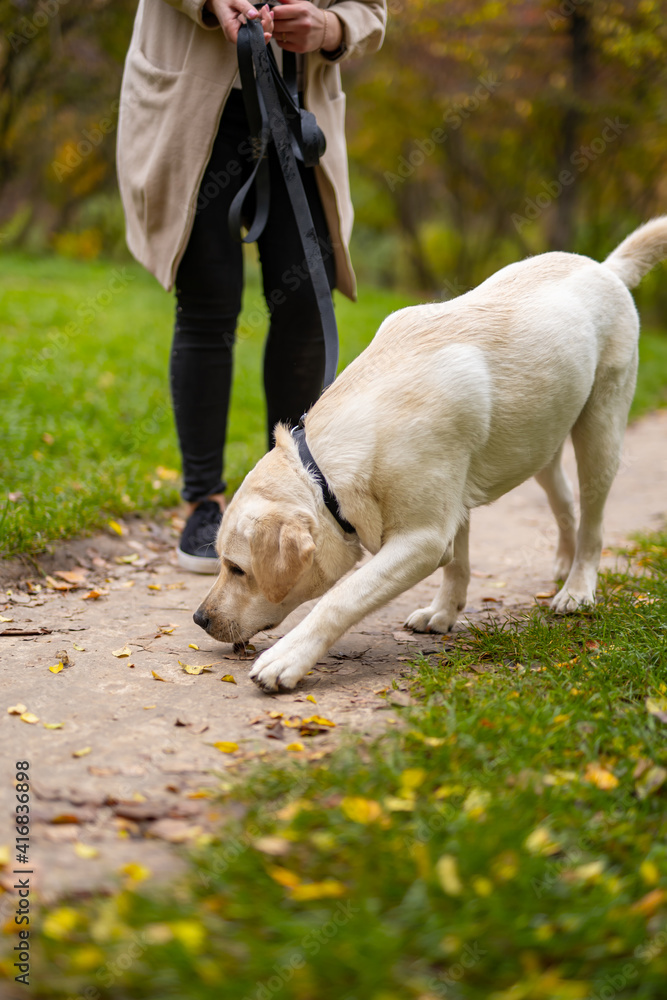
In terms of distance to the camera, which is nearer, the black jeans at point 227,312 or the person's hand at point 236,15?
the person's hand at point 236,15

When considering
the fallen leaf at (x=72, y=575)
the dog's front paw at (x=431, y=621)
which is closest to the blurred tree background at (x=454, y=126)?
the dog's front paw at (x=431, y=621)

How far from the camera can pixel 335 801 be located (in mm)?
1889

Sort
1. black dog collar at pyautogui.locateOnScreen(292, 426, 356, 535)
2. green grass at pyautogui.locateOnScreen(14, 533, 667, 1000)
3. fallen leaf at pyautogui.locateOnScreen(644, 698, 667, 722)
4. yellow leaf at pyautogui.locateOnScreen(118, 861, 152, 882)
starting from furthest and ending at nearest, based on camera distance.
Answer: black dog collar at pyautogui.locateOnScreen(292, 426, 356, 535) → fallen leaf at pyautogui.locateOnScreen(644, 698, 667, 722) → yellow leaf at pyautogui.locateOnScreen(118, 861, 152, 882) → green grass at pyautogui.locateOnScreen(14, 533, 667, 1000)

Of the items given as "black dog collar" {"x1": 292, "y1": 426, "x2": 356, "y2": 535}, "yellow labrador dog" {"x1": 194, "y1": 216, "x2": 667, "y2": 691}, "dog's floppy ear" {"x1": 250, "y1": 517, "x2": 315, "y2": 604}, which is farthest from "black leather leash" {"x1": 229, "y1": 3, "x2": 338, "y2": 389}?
"dog's floppy ear" {"x1": 250, "y1": 517, "x2": 315, "y2": 604}

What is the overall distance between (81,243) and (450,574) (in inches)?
718

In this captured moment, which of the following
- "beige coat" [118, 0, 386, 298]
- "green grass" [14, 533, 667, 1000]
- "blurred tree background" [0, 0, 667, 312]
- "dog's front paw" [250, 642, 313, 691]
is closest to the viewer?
"green grass" [14, 533, 667, 1000]

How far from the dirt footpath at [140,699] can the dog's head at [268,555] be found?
0.18 meters

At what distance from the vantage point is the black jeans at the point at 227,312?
340 centimetres

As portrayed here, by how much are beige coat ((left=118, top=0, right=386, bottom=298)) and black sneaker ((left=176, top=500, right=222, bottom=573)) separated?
39.0 inches

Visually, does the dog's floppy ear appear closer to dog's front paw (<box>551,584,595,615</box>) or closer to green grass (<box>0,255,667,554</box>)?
dog's front paw (<box>551,584,595,615</box>)

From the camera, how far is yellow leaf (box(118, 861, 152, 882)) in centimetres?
164

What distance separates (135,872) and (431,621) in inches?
69.9

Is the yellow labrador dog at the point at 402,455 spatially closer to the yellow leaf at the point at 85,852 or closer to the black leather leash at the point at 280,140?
the black leather leash at the point at 280,140

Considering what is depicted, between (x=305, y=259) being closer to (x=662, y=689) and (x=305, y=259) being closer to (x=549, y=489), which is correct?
(x=549, y=489)
